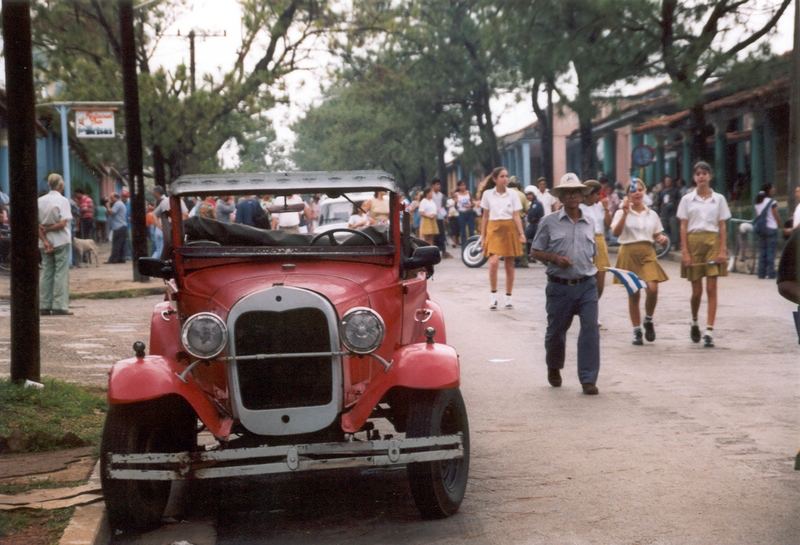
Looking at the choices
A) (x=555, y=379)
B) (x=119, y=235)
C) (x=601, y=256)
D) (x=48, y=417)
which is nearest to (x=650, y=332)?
(x=601, y=256)

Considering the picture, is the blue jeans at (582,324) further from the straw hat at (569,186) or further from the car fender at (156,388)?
the car fender at (156,388)

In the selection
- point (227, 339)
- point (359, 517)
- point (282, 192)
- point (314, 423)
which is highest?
point (282, 192)

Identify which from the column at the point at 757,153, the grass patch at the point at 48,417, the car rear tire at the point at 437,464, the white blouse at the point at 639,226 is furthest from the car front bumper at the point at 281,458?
the column at the point at 757,153

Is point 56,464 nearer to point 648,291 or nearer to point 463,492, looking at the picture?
point 463,492

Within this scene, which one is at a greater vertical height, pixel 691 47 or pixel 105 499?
pixel 691 47

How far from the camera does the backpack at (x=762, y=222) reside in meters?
22.3

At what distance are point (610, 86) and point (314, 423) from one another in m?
Answer: 26.0

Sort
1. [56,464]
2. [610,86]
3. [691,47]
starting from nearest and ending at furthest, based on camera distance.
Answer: [56,464] → [691,47] → [610,86]

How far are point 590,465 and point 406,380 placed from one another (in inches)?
65.2

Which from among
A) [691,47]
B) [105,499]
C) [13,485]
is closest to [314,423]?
[105,499]

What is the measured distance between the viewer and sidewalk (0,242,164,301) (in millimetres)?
21453

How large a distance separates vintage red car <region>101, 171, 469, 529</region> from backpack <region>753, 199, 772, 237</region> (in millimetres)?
16520

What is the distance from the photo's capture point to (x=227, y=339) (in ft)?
20.4

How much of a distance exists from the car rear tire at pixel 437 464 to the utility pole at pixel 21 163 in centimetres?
365
